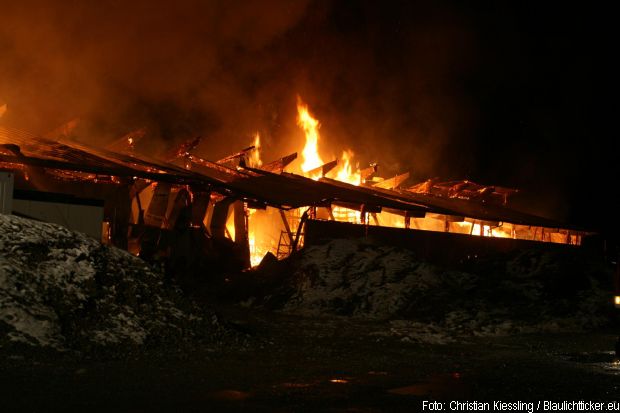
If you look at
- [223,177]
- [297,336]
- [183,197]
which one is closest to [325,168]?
[223,177]

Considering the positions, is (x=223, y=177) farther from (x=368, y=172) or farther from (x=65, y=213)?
(x=65, y=213)

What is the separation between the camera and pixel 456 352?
12273 mm

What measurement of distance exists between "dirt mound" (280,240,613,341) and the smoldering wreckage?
52 mm

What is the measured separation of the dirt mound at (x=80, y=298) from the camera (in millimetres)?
9758

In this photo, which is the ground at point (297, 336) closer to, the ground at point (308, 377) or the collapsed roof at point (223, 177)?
the ground at point (308, 377)

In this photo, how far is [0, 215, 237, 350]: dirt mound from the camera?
9758 millimetres

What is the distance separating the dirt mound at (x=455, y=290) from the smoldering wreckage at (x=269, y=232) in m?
0.05

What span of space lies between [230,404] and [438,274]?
1428 centimetres

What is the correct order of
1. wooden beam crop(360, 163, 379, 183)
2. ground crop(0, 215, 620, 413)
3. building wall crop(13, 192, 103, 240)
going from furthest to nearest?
wooden beam crop(360, 163, 379, 183) < building wall crop(13, 192, 103, 240) < ground crop(0, 215, 620, 413)

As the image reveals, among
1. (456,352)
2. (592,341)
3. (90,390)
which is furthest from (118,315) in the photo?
(592,341)

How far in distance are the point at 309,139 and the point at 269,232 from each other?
1305 cm

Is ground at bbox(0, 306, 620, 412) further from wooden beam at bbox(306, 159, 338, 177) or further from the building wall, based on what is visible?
wooden beam at bbox(306, 159, 338, 177)

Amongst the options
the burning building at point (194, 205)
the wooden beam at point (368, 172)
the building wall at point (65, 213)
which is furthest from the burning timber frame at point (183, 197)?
the wooden beam at point (368, 172)

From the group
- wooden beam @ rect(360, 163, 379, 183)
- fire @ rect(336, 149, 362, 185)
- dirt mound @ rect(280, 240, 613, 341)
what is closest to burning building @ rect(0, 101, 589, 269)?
dirt mound @ rect(280, 240, 613, 341)
